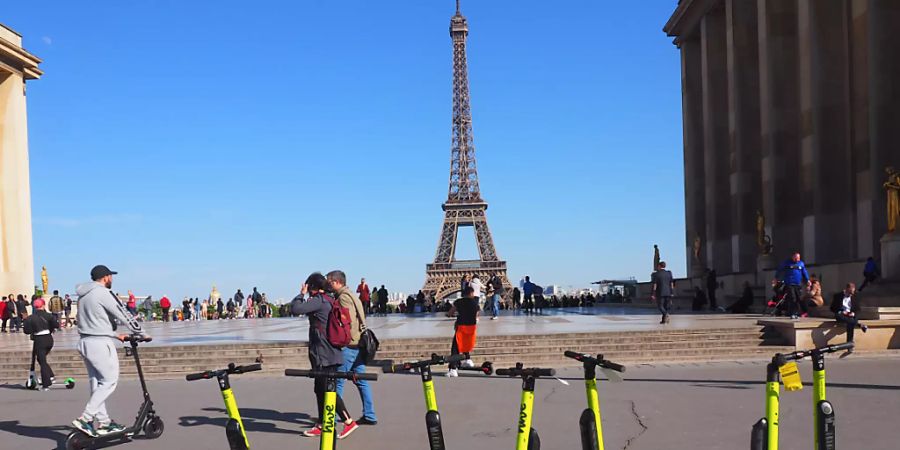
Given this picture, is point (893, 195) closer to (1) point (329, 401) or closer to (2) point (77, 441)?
(2) point (77, 441)

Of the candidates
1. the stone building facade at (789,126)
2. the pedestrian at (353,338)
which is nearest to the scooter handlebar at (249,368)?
the pedestrian at (353,338)

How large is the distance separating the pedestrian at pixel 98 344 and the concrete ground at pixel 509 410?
20.0 inches

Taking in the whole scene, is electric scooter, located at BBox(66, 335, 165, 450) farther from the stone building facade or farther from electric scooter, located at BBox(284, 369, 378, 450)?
the stone building facade

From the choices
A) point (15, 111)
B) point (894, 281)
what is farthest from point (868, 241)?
point (15, 111)

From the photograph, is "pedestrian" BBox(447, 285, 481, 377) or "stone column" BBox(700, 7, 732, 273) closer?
"pedestrian" BBox(447, 285, 481, 377)

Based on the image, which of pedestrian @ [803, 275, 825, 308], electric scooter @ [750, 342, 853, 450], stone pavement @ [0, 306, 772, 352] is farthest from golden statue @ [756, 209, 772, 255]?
electric scooter @ [750, 342, 853, 450]

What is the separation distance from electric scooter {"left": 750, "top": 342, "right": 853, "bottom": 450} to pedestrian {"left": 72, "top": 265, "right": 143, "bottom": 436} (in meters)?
6.46

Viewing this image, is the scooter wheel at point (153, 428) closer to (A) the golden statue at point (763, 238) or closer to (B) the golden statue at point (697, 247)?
(A) the golden statue at point (763, 238)

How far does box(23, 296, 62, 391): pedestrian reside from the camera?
14.7 meters

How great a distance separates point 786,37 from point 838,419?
2848cm

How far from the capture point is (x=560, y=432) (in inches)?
365

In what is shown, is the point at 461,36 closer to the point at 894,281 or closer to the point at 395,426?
the point at 894,281

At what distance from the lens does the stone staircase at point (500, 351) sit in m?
17.3

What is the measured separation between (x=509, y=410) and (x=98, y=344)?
496cm
